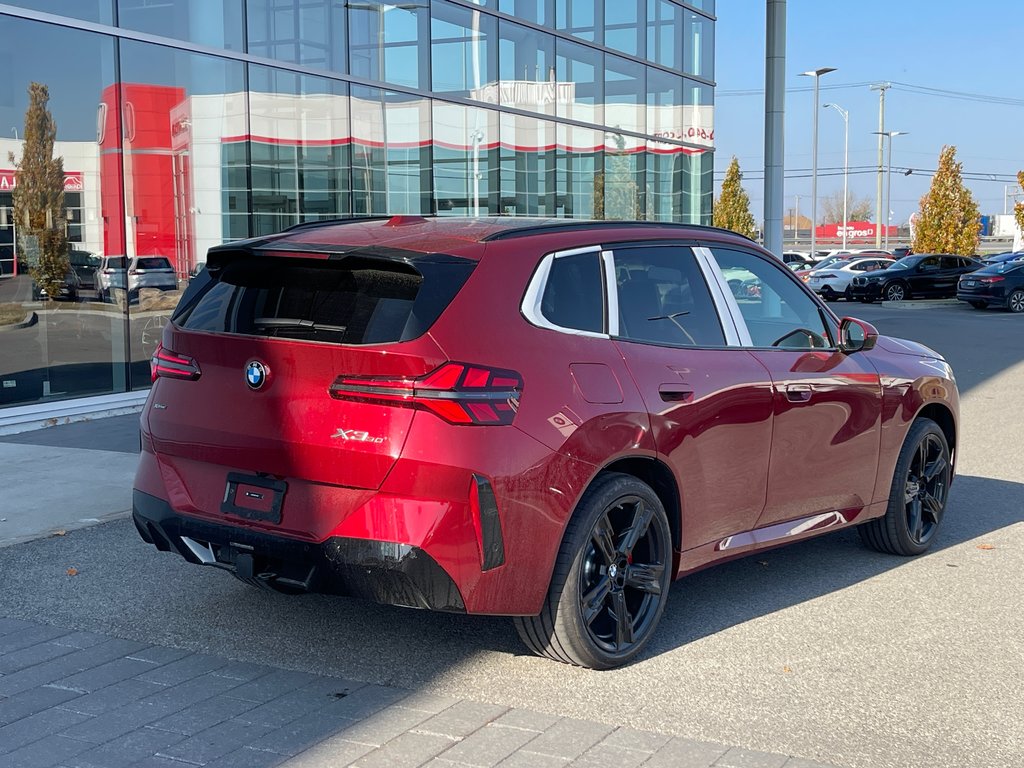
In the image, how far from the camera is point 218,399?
4602 millimetres

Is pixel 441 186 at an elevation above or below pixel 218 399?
above

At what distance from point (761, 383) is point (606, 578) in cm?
126

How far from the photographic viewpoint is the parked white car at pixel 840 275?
39.7 m

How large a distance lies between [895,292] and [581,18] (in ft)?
66.1

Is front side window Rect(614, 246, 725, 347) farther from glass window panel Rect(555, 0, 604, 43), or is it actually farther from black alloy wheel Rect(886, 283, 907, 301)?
black alloy wheel Rect(886, 283, 907, 301)

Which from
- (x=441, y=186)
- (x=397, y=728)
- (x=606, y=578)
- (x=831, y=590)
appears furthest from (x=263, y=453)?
(x=441, y=186)

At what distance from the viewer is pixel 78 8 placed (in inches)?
484

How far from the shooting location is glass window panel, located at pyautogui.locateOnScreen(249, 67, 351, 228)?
48.1 ft

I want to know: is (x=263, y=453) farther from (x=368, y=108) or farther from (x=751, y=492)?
(x=368, y=108)

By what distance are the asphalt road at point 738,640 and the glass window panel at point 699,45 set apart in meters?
19.7

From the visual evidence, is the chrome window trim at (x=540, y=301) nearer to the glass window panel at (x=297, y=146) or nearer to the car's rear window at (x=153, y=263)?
the car's rear window at (x=153, y=263)

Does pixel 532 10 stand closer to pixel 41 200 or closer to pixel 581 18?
pixel 581 18

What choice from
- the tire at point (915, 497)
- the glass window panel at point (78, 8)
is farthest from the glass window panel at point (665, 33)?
the tire at point (915, 497)

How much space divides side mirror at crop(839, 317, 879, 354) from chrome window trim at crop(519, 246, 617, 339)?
1.84 metres
